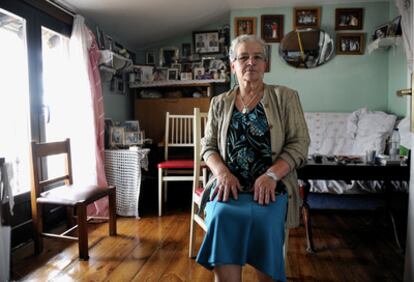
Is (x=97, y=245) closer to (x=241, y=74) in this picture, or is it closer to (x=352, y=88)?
(x=241, y=74)

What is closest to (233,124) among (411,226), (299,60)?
(411,226)

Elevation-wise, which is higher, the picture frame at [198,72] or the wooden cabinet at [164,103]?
the picture frame at [198,72]

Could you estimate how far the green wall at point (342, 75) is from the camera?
3.39 meters

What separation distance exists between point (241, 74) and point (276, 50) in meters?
2.44

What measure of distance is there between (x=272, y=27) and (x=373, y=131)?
1.57 metres

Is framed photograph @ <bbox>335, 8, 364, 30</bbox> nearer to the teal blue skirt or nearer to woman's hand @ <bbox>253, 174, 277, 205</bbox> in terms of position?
woman's hand @ <bbox>253, 174, 277, 205</bbox>

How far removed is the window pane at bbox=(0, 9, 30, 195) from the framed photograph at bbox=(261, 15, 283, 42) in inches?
94.9

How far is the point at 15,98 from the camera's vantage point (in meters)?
2.23

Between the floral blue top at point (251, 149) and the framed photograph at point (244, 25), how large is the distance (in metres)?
2.55

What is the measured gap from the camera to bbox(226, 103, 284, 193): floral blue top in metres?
1.26

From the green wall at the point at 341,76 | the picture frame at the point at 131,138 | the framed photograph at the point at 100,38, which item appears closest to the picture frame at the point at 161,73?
the green wall at the point at 341,76

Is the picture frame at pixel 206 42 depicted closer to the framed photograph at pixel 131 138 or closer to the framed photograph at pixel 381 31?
the framed photograph at pixel 131 138

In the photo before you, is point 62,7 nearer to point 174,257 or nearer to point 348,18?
point 174,257

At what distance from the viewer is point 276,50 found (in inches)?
140
